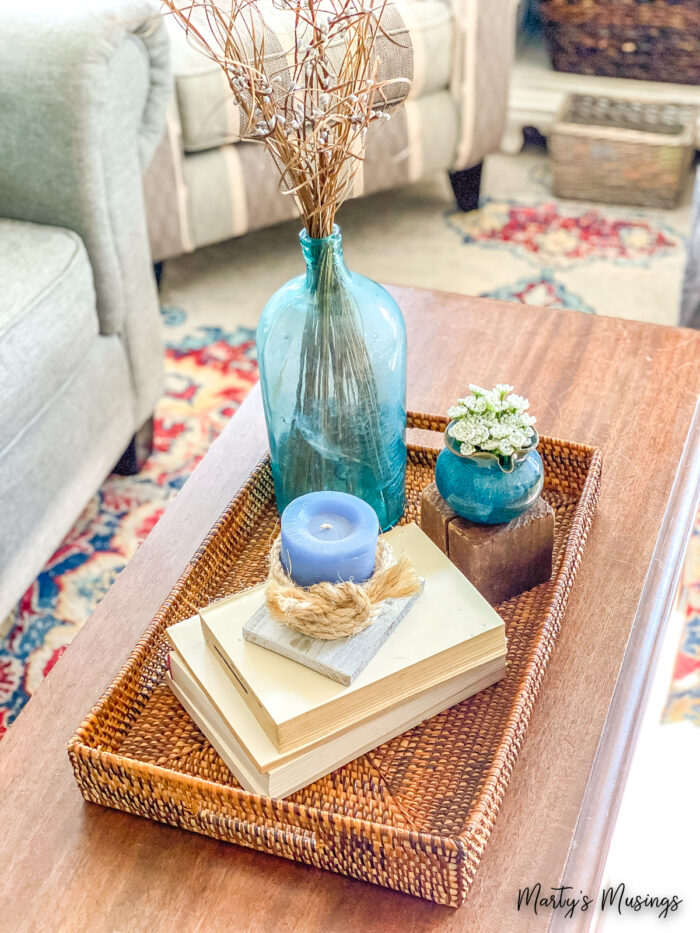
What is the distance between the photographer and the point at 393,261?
7.20 feet

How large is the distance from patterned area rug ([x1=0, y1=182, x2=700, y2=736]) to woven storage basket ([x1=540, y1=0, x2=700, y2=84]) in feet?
1.62

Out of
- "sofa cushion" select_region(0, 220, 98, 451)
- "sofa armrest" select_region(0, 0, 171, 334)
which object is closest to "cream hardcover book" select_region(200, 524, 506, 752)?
"sofa cushion" select_region(0, 220, 98, 451)

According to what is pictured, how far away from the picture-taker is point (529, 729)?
76 cm

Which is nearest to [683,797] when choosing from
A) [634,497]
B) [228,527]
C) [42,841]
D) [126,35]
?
[634,497]

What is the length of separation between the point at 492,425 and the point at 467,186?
1.65m

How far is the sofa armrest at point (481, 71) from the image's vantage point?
6.61 ft

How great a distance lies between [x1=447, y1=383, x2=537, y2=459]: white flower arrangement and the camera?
0.82m

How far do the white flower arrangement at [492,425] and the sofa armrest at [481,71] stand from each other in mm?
1452

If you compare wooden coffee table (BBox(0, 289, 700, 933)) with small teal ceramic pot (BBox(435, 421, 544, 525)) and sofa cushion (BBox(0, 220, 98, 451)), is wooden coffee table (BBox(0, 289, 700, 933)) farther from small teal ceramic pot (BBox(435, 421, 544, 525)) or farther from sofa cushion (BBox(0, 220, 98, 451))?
sofa cushion (BBox(0, 220, 98, 451))

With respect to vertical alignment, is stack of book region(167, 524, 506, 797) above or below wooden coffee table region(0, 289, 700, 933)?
above

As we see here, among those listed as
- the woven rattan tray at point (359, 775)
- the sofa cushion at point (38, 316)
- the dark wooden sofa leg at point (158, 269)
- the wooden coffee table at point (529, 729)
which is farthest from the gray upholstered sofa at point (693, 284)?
the dark wooden sofa leg at point (158, 269)

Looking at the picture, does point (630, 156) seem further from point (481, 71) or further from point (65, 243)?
point (65, 243)

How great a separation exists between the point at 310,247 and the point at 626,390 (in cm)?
47

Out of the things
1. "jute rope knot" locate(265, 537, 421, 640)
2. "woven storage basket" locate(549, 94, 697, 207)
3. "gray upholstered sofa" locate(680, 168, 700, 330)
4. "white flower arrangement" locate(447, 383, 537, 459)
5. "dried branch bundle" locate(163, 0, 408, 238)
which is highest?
"dried branch bundle" locate(163, 0, 408, 238)
